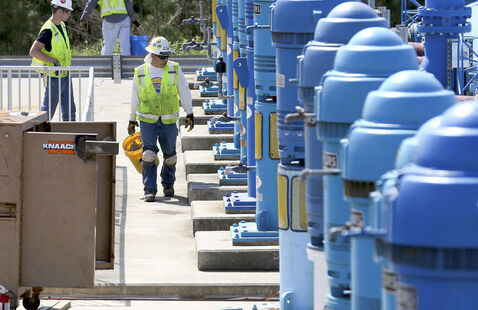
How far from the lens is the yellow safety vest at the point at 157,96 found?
13352mm

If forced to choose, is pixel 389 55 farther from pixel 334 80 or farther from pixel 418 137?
pixel 418 137

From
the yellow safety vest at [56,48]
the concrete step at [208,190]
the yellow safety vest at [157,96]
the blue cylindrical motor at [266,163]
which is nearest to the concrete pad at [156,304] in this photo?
the blue cylindrical motor at [266,163]

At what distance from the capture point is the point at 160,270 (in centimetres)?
1086

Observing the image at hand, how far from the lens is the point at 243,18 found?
13016 millimetres

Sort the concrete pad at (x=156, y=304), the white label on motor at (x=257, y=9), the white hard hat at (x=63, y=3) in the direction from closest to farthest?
the concrete pad at (x=156, y=304) < the white label on motor at (x=257, y=9) < the white hard hat at (x=63, y=3)

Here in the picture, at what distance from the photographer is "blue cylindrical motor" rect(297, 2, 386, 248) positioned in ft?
23.2

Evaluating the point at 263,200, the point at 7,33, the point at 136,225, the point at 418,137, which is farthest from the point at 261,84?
the point at 7,33

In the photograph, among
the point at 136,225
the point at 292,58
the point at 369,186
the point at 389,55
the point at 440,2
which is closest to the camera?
the point at 369,186

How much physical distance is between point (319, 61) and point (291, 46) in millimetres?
1598

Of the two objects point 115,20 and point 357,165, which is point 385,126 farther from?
point 115,20

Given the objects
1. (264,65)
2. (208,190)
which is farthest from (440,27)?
(264,65)

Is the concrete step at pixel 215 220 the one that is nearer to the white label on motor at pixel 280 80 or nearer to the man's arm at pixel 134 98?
the man's arm at pixel 134 98

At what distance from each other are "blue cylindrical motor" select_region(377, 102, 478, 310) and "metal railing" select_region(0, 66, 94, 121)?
6.45 meters

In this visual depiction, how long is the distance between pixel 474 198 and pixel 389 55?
79.5 inches
